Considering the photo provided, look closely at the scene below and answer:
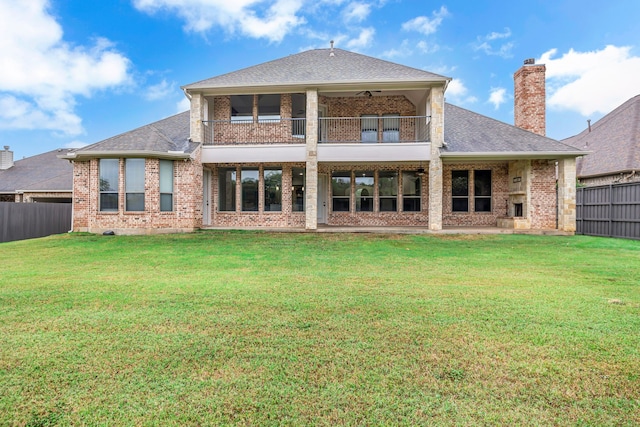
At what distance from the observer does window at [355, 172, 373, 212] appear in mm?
15648

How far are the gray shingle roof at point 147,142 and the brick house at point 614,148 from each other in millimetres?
19471

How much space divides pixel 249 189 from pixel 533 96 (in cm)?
1363

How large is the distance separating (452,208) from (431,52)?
13.5m

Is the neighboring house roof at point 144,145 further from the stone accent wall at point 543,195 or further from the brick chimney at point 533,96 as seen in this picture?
the brick chimney at point 533,96

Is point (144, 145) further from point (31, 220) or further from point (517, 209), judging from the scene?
point (517, 209)

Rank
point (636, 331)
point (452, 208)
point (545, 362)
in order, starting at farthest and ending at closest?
1. point (452, 208)
2. point (636, 331)
3. point (545, 362)

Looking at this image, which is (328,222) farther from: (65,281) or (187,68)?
(187,68)

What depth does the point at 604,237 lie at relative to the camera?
1225 centimetres

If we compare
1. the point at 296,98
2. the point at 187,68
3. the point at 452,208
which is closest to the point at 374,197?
the point at 452,208

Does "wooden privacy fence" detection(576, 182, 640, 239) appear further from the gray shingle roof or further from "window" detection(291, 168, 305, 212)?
the gray shingle roof

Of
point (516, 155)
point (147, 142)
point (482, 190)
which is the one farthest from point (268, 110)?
point (482, 190)

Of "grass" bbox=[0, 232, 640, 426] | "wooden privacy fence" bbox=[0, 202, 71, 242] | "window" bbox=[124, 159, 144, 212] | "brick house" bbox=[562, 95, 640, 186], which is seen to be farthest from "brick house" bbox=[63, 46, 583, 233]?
"grass" bbox=[0, 232, 640, 426]

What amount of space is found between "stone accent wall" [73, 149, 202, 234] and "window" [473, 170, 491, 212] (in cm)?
1228

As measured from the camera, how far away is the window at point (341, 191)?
15680 mm
